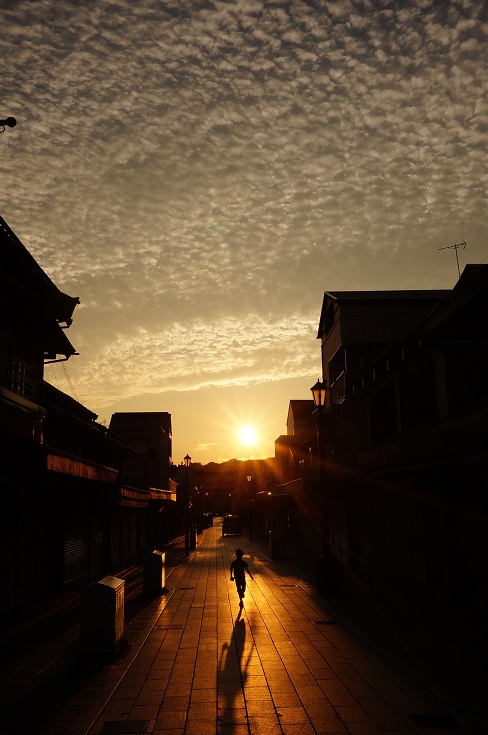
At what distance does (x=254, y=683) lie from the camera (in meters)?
8.98

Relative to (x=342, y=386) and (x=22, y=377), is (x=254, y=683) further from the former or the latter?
(x=342, y=386)

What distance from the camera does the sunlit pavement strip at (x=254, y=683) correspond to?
7.28 metres

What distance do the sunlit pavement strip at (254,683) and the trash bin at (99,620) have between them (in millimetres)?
501

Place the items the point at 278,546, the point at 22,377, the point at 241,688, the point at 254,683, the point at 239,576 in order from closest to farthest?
1. the point at 241,688
2. the point at 254,683
3. the point at 239,576
4. the point at 22,377
5. the point at 278,546

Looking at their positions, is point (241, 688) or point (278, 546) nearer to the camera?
point (241, 688)

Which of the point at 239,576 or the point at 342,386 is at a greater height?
the point at 342,386

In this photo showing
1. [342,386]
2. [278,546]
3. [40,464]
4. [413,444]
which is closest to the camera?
[40,464]

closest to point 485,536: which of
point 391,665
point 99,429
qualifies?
point 391,665

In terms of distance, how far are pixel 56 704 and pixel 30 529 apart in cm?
968

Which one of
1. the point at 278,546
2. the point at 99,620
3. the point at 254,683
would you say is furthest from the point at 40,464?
the point at 278,546

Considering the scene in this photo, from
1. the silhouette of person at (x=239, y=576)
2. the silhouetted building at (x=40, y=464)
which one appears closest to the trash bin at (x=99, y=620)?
the silhouetted building at (x=40, y=464)

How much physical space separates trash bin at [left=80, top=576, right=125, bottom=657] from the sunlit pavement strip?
1.64ft

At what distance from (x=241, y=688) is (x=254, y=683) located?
31cm

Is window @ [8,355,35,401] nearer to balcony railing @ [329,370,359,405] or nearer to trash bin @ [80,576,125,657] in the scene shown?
trash bin @ [80,576,125,657]
